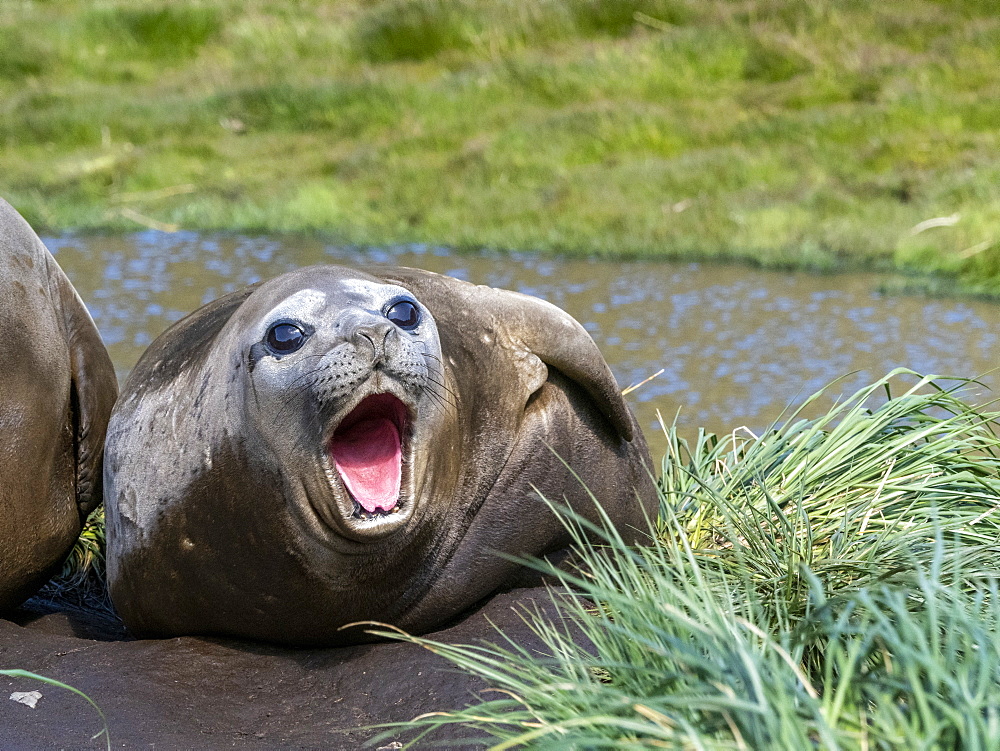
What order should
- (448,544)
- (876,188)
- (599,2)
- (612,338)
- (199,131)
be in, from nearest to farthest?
(448,544) < (612,338) < (876,188) < (199,131) < (599,2)

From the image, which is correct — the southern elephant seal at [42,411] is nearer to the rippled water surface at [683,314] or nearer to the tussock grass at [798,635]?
the rippled water surface at [683,314]

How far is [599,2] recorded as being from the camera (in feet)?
43.0

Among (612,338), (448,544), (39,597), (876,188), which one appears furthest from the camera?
(876,188)

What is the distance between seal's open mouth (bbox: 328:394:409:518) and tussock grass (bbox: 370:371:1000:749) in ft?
1.63

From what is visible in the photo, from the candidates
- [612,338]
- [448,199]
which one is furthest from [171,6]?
[612,338]

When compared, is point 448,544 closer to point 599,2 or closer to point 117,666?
point 117,666

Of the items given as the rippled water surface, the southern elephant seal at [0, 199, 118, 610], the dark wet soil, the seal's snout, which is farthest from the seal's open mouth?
the rippled water surface

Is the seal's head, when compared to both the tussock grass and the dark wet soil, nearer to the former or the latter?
the dark wet soil

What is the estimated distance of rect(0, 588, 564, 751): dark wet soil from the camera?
2.88 metres

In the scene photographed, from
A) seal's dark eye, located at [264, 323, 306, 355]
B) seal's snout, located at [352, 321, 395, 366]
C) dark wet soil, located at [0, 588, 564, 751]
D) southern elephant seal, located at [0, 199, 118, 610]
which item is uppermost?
seal's snout, located at [352, 321, 395, 366]

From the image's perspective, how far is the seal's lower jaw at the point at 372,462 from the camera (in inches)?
122

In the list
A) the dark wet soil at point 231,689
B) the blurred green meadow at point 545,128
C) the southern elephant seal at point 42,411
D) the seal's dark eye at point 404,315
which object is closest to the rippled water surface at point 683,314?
the blurred green meadow at point 545,128

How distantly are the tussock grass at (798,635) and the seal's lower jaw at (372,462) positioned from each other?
18.1 inches

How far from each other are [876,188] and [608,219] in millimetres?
1799
